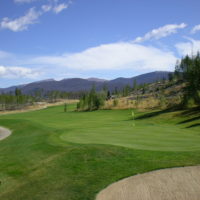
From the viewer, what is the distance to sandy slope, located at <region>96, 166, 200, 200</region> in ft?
A: 27.1

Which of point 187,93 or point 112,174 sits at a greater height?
point 187,93

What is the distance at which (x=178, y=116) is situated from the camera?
4606 cm

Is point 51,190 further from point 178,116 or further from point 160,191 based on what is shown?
point 178,116

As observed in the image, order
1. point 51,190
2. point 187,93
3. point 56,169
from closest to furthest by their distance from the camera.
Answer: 1. point 51,190
2. point 56,169
3. point 187,93

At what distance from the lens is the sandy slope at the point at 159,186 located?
825cm

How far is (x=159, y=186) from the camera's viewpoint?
29.6ft

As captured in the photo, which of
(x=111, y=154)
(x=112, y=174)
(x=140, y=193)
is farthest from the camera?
(x=111, y=154)

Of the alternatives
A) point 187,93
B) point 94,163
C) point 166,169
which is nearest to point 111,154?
point 94,163

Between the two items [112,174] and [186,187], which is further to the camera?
[112,174]

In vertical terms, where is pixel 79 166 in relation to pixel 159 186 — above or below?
below

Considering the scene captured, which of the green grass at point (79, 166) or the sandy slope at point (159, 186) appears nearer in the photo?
the sandy slope at point (159, 186)

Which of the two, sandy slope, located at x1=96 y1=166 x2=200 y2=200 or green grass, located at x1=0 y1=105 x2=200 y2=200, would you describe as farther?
green grass, located at x1=0 y1=105 x2=200 y2=200

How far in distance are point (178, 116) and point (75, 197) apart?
39978mm

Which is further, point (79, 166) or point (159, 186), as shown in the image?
point (79, 166)
